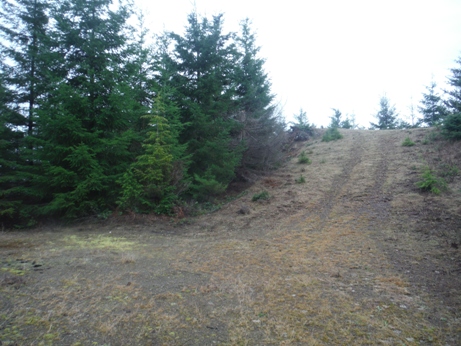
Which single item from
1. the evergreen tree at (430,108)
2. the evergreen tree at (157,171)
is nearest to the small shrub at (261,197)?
the evergreen tree at (157,171)

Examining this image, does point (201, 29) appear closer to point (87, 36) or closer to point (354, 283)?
point (87, 36)

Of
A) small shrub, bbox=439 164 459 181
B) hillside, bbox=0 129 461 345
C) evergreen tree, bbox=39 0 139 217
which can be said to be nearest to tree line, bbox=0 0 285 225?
evergreen tree, bbox=39 0 139 217

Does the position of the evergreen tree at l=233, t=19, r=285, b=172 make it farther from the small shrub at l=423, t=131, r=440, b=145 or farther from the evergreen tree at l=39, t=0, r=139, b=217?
the small shrub at l=423, t=131, r=440, b=145

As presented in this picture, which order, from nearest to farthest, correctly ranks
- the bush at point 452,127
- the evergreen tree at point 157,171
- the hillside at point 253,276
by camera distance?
the hillside at point 253,276 < the evergreen tree at point 157,171 < the bush at point 452,127

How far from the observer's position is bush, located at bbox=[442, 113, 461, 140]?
14.0 m

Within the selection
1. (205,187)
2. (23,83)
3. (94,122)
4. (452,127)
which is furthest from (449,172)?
(23,83)

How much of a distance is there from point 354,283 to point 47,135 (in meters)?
10.6

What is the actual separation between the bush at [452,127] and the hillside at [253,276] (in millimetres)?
5229

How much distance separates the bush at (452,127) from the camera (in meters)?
14.0

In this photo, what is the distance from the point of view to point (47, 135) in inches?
363

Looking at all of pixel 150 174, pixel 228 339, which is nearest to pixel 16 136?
pixel 150 174

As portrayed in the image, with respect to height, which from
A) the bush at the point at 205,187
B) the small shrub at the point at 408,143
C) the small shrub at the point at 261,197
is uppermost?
the small shrub at the point at 408,143

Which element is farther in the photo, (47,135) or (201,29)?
(201,29)

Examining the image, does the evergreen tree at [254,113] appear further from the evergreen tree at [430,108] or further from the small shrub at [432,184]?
the evergreen tree at [430,108]
